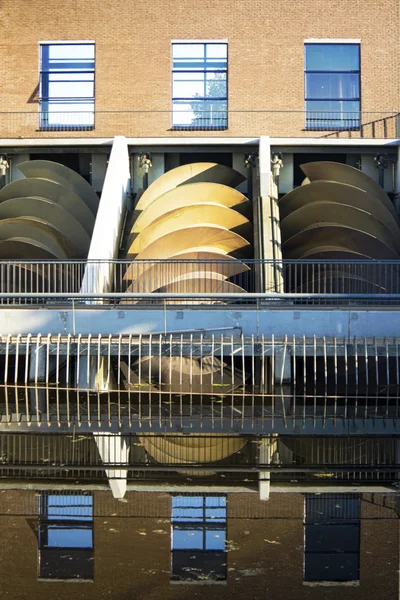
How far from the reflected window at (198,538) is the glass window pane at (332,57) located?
75.9 ft

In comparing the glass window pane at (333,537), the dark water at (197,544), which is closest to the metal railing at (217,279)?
the dark water at (197,544)

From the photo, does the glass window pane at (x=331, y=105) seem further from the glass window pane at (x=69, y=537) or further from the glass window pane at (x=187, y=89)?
the glass window pane at (x=69, y=537)

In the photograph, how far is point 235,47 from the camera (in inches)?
1198

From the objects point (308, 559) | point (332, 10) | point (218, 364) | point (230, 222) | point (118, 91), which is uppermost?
point (332, 10)

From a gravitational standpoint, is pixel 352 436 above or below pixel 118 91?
below

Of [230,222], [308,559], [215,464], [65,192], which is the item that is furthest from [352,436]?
[65,192]

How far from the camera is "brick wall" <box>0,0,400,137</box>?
30.4 meters

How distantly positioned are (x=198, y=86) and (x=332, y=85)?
4.22m

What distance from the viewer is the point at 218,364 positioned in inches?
809

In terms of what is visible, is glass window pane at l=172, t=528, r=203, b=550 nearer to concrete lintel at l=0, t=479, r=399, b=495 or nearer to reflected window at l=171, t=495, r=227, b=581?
reflected window at l=171, t=495, r=227, b=581

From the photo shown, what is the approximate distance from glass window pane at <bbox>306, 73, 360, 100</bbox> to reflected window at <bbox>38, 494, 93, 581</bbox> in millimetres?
22954

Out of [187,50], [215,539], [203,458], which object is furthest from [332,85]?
[215,539]

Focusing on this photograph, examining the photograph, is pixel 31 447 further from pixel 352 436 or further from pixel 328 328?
pixel 328 328

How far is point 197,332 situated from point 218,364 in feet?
5.26
